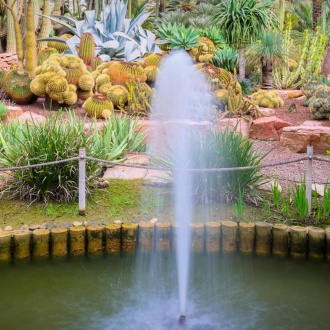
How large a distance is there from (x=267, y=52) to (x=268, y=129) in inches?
185

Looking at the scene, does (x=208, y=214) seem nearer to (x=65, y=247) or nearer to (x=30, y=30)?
(x=65, y=247)

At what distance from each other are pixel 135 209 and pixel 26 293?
1.35 meters

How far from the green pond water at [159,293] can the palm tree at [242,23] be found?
7825 millimetres

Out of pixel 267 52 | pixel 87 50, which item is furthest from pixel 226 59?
pixel 87 50

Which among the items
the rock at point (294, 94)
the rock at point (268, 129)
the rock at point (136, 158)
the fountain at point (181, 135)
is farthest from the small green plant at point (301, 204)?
the rock at point (294, 94)

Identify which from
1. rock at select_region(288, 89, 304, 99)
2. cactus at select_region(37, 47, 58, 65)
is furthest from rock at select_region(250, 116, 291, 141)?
cactus at select_region(37, 47, 58, 65)

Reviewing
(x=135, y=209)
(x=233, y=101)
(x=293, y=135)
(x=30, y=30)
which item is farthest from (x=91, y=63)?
(x=135, y=209)

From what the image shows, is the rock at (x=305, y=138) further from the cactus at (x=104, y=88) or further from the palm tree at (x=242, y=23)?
the palm tree at (x=242, y=23)

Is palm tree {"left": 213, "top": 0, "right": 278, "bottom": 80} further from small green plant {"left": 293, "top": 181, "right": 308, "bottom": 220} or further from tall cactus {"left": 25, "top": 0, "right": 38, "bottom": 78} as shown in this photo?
small green plant {"left": 293, "top": 181, "right": 308, "bottom": 220}

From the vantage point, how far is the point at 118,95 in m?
9.05

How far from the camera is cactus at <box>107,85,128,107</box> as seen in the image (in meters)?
9.05

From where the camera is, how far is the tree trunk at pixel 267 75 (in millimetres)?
12242

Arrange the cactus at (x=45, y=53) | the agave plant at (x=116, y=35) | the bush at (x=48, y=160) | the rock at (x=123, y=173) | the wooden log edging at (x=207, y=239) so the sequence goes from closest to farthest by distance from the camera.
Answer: the wooden log edging at (x=207, y=239) → the bush at (x=48, y=160) → the rock at (x=123, y=173) → the cactus at (x=45, y=53) → the agave plant at (x=116, y=35)

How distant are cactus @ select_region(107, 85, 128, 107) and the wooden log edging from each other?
487cm
